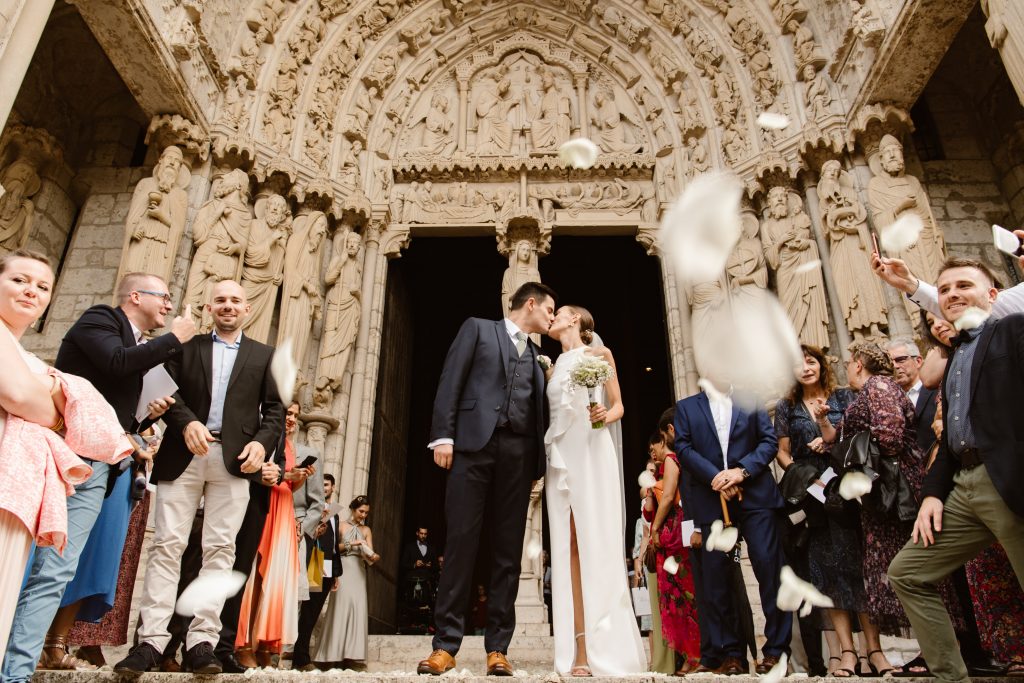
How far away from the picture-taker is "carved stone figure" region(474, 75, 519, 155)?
428 inches

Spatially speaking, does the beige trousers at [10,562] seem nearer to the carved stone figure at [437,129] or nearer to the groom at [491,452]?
the groom at [491,452]

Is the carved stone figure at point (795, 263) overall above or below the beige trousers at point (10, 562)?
above

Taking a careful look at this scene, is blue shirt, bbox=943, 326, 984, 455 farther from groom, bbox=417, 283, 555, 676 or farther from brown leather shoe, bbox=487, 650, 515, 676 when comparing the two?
brown leather shoe, bbox=487, 650, 515, 676

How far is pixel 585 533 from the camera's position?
3.70 m

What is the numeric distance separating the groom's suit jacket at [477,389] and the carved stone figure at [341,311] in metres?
5.14

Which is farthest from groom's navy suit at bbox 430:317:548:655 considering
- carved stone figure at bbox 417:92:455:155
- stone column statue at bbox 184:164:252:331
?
carved stone figure at bbox 417:92:455:155

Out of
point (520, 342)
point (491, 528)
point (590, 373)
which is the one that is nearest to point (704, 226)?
point (520, 342)

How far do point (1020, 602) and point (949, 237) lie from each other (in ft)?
21.1

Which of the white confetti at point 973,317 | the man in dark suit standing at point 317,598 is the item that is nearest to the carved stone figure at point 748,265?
the man in dark suit standing at point 317,598

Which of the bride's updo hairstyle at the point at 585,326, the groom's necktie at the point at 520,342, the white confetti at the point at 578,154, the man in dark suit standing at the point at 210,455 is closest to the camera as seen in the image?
the man in dark suit standing at the point at 210,455

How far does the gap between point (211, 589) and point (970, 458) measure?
3360mm

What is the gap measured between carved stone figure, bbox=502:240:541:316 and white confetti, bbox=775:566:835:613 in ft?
19.2

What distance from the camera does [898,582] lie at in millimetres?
2955

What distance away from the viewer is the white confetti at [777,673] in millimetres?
2904
